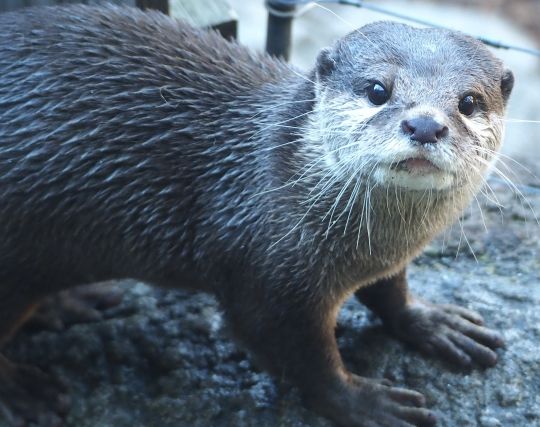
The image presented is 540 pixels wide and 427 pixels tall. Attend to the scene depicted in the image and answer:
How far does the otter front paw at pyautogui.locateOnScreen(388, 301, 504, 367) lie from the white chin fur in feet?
2.50

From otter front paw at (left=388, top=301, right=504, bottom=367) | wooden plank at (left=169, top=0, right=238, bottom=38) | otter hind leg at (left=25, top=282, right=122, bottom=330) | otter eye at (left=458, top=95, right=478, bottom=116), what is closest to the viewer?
otter eye at (left=458, top=95, right=478, bottom=116)

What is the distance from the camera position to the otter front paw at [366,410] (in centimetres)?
248

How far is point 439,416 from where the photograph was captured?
2.54 metres

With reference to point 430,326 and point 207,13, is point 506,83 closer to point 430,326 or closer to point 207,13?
point 430,326

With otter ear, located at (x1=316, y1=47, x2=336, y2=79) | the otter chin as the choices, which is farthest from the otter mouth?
otter ear, located at (x1=316, y1=47, x2=336, y2=79)

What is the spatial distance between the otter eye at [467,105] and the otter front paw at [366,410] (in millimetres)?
Answer: 832

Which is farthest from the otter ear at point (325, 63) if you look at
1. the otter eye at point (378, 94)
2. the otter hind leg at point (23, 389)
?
the otter hind leg at point (23, 389)

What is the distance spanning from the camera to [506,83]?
225 centimetres

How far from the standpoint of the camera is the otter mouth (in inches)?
76.6

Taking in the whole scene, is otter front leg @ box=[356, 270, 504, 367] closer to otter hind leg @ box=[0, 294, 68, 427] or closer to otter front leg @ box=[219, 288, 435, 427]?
otter front leg @ box=[219, 288, 435, 427]

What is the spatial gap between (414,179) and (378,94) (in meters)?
0.23

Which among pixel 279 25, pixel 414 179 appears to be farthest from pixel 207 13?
pixel 414 179

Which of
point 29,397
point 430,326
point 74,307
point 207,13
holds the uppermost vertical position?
point 207,13

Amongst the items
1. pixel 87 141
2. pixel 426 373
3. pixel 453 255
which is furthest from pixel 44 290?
pixel 453 255
